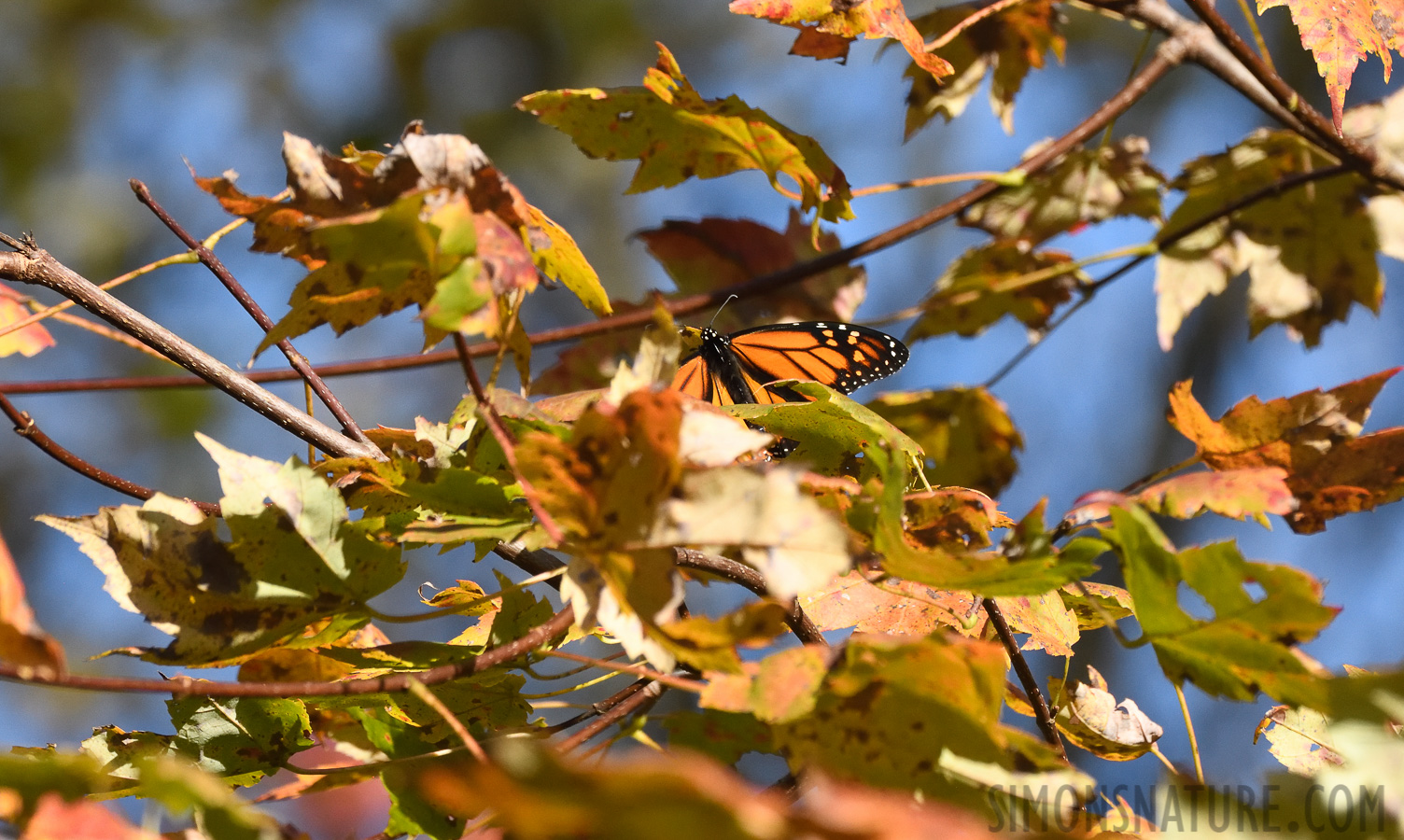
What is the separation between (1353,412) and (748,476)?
42 cm

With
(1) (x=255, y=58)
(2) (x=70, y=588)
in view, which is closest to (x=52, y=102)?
(1) (x=255, y=58)

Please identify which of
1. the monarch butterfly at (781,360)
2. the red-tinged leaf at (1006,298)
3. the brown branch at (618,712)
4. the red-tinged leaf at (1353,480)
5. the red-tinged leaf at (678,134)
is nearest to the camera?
the brown branch at (618,712)

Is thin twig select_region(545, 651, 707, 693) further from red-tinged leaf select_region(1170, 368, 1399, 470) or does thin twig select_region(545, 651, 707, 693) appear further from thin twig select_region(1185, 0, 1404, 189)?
thin twig select_region(1185, 0, 1404, 189)

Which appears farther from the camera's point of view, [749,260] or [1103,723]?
[749,260]

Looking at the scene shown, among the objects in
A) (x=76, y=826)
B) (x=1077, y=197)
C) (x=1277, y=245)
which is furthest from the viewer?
(x=1077, y=197)

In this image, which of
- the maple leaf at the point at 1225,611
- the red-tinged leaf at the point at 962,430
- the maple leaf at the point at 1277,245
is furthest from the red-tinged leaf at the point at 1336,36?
the maple leaf at the point at 1225,611

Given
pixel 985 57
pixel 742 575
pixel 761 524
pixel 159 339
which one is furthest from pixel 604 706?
pixel 985 57

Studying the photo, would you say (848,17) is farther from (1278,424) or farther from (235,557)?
(235,557)

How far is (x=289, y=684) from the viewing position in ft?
1.17

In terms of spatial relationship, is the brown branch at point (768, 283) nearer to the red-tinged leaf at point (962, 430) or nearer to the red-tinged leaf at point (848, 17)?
the red-tinged leaf at point (848, 17)

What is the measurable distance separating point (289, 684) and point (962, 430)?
2.69ft

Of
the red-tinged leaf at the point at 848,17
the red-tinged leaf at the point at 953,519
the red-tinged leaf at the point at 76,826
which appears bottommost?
the red-tinged leaf at the point at 953,519

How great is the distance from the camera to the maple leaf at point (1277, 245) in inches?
36.1

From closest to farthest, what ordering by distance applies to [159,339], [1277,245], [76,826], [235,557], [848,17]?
[76,826] → [235,557] → [159,339] → [848,17] → [1277,245]
